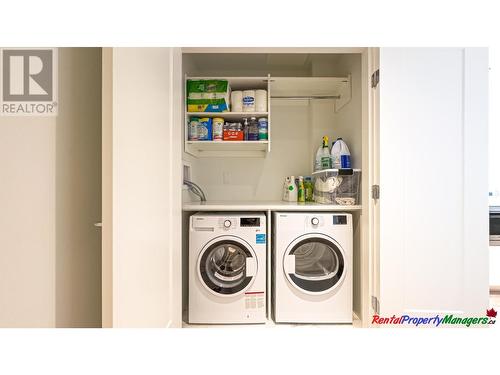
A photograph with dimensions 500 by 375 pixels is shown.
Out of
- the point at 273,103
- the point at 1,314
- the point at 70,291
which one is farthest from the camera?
the point at 273,103

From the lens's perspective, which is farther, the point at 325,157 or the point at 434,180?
the point at 325,157

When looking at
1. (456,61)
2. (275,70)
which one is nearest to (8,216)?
(456,61)

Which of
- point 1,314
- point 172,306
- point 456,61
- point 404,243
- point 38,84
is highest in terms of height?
point 456,61

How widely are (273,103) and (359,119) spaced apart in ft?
3.42

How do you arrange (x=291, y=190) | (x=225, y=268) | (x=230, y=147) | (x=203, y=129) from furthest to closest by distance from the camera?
(x=230, y=147)
(x=291, y=190)
(x=203, y=129)
(x=225, y=268)

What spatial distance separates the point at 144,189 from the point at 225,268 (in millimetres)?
1173

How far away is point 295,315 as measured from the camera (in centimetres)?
201

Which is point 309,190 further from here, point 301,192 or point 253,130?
point 253,130

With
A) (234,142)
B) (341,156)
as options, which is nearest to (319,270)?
(341,156)

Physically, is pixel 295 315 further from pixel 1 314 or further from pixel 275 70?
pixel 275 70

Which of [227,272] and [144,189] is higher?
[144,189]

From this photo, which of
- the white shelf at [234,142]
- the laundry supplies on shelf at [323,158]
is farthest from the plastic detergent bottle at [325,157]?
the white shelf at [234,142]

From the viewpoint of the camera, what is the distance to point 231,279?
2.03m

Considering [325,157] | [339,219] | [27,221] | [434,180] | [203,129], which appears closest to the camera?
[27,221]
